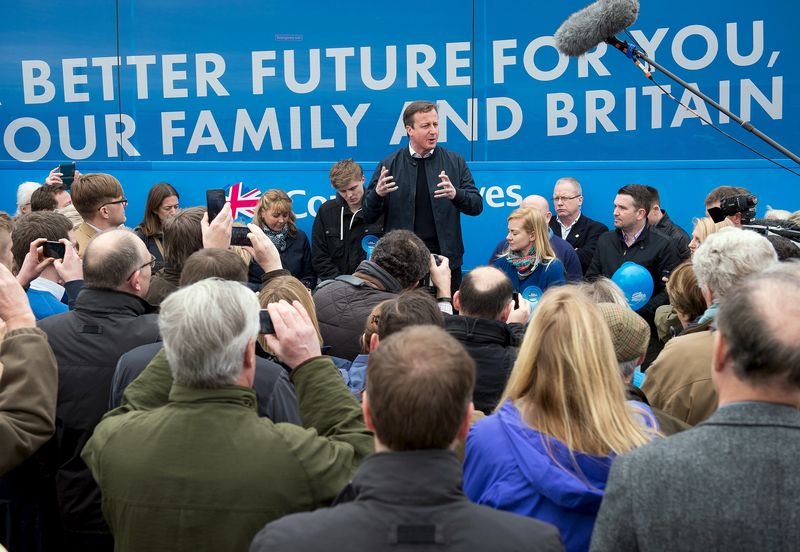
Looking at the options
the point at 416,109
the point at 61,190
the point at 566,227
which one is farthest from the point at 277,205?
the point at 566,227

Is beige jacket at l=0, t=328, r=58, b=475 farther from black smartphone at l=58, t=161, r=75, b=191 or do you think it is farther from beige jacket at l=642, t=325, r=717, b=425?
black smartphone at l=58, t=161, r=75, b=191

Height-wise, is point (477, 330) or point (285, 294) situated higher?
point (285, 294)

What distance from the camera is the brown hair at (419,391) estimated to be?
181 cm

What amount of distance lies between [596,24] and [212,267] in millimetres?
3116

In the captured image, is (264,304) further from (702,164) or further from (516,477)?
(702,164)

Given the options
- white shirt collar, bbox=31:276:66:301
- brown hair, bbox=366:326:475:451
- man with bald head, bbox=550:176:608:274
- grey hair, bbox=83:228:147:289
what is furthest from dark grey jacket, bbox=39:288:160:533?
man with bald head, bbox=550:176:608:274

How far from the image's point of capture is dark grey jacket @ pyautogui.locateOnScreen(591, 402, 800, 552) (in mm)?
1748

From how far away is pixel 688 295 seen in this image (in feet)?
12.3

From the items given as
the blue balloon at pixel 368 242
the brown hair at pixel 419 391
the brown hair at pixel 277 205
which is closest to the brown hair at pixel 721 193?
the blue balloon at pixel 368 242

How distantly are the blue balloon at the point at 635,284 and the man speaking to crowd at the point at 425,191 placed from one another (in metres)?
1.10

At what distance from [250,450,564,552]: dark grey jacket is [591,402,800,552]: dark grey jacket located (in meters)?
0.16

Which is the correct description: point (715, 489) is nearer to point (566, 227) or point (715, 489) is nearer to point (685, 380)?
point (685, 380)

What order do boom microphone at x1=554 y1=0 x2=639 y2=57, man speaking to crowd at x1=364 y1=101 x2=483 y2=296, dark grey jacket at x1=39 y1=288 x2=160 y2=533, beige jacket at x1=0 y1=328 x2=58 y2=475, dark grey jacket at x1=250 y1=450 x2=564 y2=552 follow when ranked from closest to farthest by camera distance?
1. dark grey jacket at x1=250 y1=450 x2=564 y2=552
2. beige jacket at x1=0 y1=328 x2=58 y2=475
3. dark grey jacket at x1=39 y1=288 x2=160 y2=533
4. boom microphone at x1=554 y1=0 x2=639 y2=57
5. man speaking to crowd at x1=364 y1=101 x2=483 y2=296

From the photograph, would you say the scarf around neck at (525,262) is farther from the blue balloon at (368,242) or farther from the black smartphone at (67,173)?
the black smartphone at (67,173)
